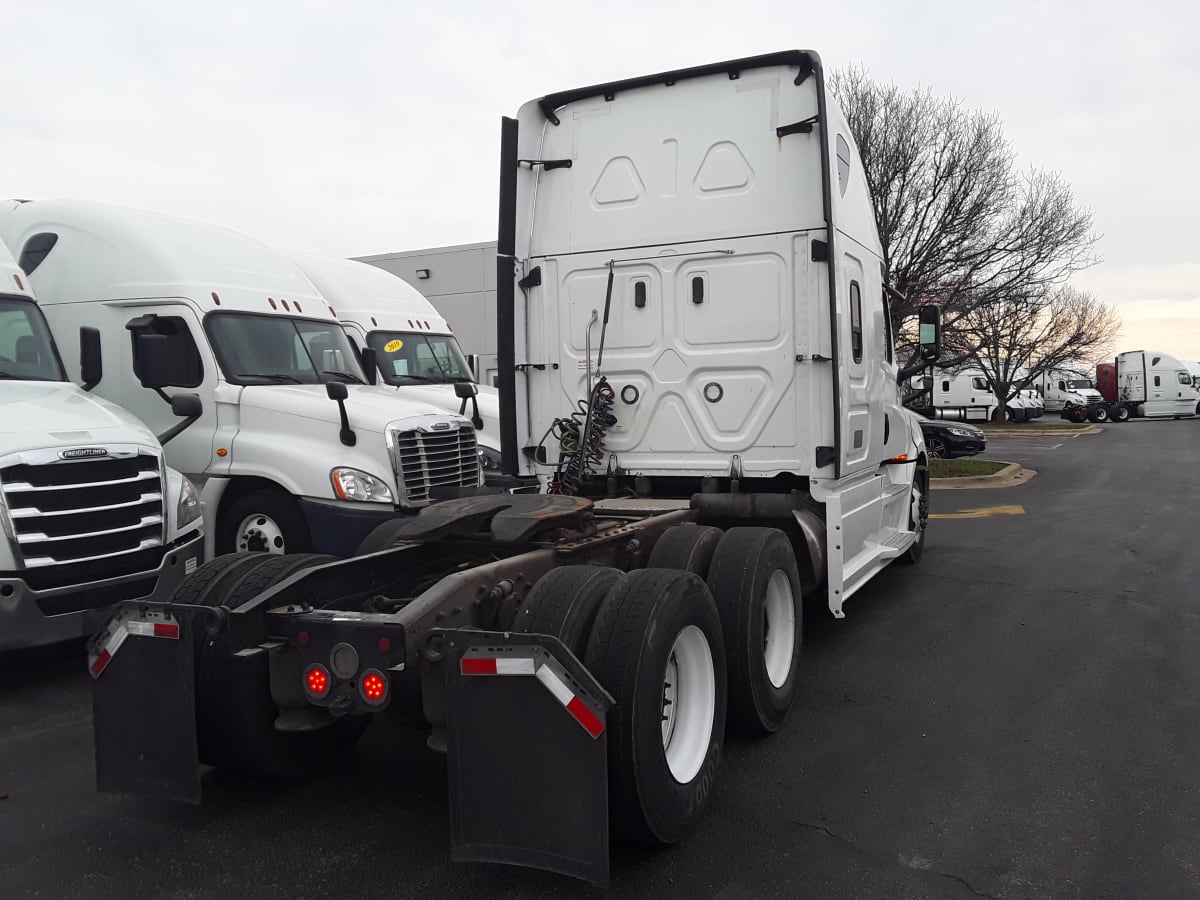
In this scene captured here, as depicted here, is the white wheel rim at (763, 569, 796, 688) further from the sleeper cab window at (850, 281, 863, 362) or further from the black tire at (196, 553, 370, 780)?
the black tire at (196, 553, 370, 780)

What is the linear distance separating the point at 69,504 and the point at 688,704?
13.7 feet

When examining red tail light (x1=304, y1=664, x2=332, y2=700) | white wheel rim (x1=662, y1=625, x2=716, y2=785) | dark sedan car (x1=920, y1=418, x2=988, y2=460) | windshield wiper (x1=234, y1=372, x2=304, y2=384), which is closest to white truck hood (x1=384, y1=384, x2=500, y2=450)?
windshield wiper (x1=234, y1=372, x2=304, y2=384)

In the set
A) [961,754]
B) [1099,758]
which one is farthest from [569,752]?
[1099,758]

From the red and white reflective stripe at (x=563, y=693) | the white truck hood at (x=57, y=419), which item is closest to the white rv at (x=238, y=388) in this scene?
the white truck hood at (x=57, y=419)

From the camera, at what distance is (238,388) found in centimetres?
812

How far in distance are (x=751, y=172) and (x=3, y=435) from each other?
4.92 meters

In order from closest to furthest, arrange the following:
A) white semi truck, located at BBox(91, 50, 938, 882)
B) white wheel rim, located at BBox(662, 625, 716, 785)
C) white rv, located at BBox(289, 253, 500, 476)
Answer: white semi truck, located at BBox(91, 50, 938, 882) → white wheel rim, located at BBox(662, 625, 716, 785) → white rv, located at BBox(289, 253, 500, 476)

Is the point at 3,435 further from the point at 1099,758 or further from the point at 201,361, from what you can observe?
the point at 1099,758

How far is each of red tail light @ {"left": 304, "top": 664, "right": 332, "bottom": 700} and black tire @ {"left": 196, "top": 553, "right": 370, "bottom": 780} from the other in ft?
0.98

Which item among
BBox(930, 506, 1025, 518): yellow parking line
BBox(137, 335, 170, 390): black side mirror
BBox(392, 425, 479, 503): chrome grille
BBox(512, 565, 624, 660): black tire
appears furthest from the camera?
BBox(930, 506, 1025, 518): yellow parking line

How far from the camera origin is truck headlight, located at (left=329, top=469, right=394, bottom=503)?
7.49m

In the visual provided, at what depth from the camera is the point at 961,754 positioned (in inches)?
185

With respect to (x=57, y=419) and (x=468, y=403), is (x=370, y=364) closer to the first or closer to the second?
(x=468, y=403)

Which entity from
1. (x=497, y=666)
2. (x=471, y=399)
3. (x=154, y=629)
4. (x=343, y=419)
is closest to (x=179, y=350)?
(x=343, y=419)
